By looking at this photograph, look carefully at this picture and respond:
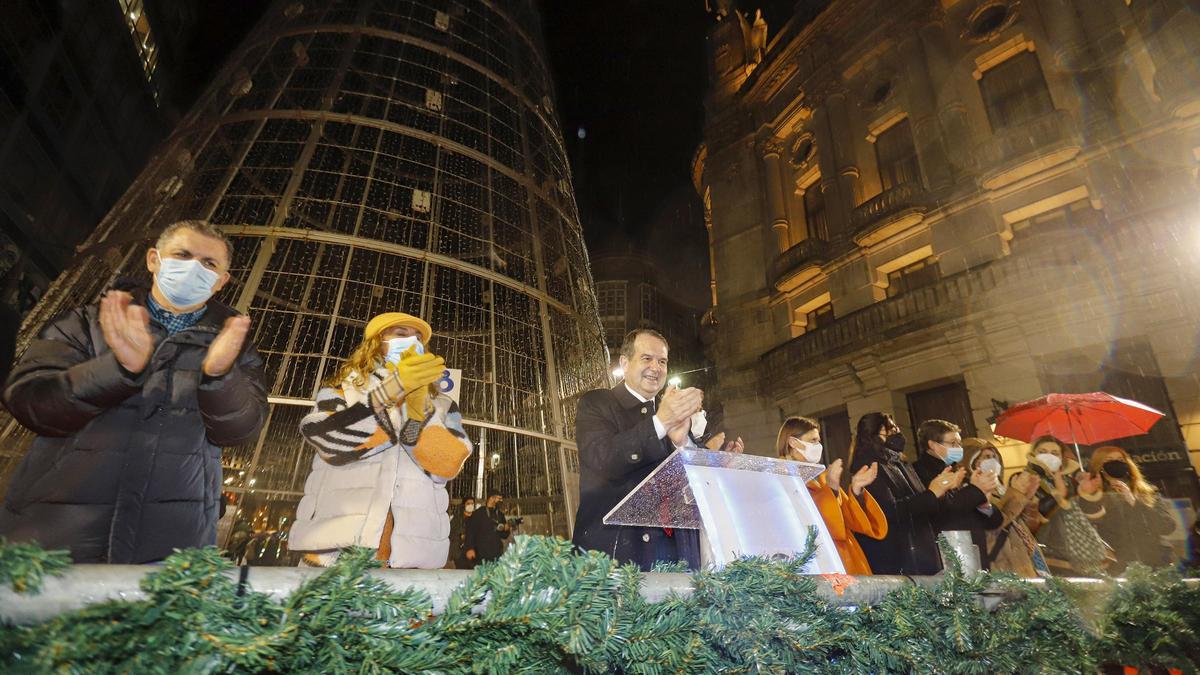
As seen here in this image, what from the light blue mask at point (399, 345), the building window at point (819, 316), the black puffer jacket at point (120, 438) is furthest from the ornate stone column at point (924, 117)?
the black puffer jacket at point (120, 438)

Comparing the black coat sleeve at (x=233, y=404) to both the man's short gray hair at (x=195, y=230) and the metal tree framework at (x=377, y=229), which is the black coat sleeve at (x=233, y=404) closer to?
the man's short gray hair at (x=195, y=230)

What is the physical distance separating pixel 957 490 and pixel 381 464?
3.77 metres

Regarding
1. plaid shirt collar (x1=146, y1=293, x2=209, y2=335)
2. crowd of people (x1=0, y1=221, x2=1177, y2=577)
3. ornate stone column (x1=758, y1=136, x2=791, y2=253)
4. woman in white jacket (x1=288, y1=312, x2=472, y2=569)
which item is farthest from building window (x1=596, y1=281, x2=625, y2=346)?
plaid shirt collar (x1=146, y1=293, x2=209, y2=335)

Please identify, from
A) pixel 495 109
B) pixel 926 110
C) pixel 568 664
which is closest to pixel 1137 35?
pixel 926 110

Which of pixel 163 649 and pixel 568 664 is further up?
pixel 163 649

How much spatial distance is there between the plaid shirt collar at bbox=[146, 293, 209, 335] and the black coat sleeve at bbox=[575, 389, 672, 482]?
5.71 feet

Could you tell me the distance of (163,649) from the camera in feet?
2.18

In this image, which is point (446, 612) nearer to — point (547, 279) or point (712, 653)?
point (712, 653)

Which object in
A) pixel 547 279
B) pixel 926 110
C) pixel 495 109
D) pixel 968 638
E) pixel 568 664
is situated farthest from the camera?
pixel 926 110

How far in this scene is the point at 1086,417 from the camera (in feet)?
23.9

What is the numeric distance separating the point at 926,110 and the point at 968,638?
1956cm

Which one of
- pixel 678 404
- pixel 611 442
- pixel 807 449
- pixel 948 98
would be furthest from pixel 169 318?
pixel 948 98

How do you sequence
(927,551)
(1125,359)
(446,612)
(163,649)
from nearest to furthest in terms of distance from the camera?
(163,649) < (446,612) < (927,551) < (1125,359)

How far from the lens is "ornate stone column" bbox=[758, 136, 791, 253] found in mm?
20547
